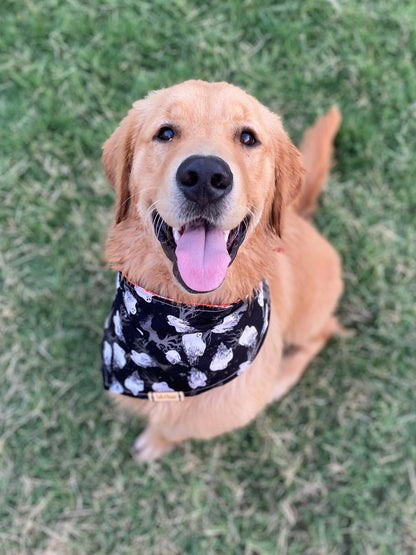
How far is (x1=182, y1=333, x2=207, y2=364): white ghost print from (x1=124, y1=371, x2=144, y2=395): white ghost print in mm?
384

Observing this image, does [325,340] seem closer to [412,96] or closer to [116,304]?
[116,304]

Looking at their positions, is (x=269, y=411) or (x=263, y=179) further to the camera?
(x=269, y=411)

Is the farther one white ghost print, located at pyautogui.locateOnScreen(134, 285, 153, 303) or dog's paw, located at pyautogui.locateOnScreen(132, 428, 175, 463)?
dog's paw, located at pyautogui.locateOnScreen(132, 428, 175, 463)

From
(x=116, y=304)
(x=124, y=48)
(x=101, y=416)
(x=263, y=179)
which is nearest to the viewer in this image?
(x=263, y=179)

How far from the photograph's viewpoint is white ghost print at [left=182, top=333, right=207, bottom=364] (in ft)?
8.36

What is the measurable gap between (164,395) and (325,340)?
1.71 m

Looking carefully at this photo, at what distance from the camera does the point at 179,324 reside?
8.24 ft

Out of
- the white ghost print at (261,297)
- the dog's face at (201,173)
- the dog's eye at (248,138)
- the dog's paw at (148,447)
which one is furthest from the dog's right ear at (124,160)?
the dog's paw at (148,447)

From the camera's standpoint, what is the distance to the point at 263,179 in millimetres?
2475

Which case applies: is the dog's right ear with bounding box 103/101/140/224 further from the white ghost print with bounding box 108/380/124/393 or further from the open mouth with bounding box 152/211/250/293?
the white ghost print with bounding box 108/380/124/393

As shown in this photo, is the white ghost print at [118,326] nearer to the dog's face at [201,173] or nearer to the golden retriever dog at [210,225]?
the golden retriever dog at [210,225]

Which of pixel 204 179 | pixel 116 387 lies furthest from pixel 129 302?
pixel 204 179

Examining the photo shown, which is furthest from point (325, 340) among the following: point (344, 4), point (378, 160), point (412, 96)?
point (344, 4)

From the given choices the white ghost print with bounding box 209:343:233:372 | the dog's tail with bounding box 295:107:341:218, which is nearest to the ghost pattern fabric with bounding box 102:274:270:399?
the white ghost print with bounding box 209:343:233:372
